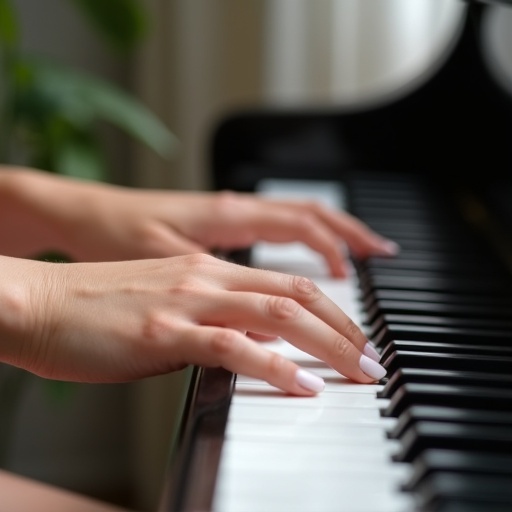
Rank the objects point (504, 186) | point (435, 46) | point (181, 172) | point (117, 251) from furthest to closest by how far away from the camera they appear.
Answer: point (181, 172), point (435, 46), point (504, 186), point (117, 251)

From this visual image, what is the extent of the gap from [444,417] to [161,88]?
171cm

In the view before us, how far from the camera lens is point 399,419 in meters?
0.66

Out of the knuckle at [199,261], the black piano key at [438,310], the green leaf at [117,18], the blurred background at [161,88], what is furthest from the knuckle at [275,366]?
the green leaf at [117,18]

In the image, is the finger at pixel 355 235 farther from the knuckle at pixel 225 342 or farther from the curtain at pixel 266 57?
the curtain at pixel 266 57

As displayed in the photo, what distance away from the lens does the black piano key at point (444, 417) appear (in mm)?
644

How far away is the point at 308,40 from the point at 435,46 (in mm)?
260

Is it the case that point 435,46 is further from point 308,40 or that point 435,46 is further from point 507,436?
point 507,436

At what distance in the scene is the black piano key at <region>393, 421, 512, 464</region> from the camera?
0.60 meters

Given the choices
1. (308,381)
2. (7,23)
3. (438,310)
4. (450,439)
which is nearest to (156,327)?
(308,381)

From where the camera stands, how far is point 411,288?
1023mm

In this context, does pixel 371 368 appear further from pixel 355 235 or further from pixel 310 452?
pixel 355 235

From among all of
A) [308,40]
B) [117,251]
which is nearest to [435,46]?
[308,40]

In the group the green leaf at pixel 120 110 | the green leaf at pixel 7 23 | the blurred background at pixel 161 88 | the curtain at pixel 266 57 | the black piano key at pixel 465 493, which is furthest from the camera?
the curtain at pixel 266 57

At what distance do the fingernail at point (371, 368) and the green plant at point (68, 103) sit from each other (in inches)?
41.0
